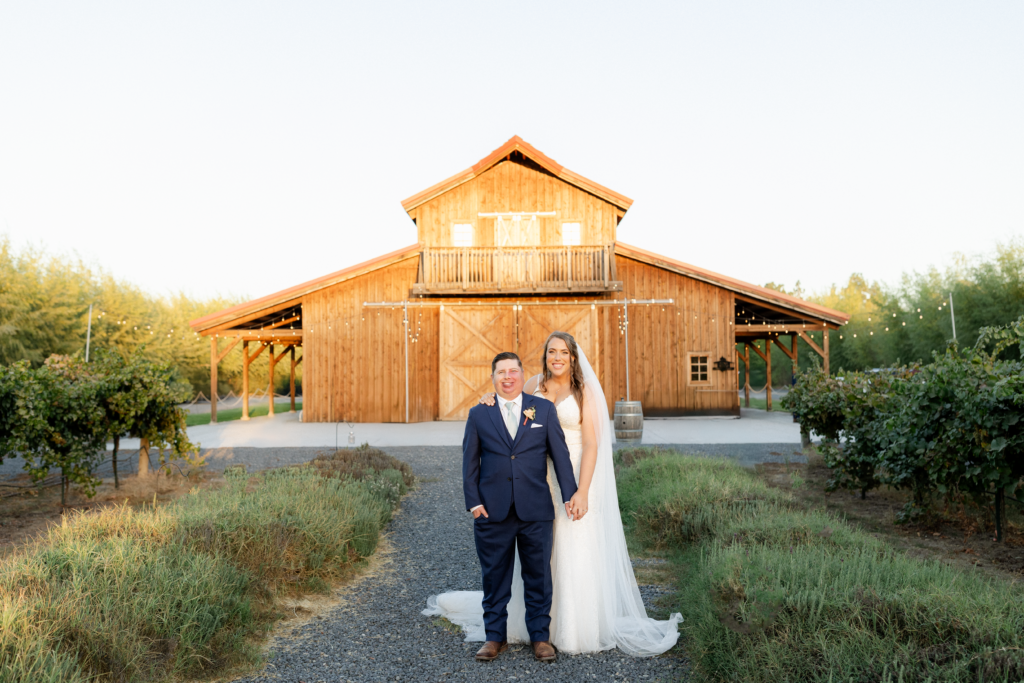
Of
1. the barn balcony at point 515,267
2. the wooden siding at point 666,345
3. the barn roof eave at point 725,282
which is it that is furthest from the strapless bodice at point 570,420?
the barn roof eave at point 725,282

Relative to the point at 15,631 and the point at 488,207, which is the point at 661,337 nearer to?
the point at 488,207

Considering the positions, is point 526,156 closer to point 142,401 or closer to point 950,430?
point 142,401

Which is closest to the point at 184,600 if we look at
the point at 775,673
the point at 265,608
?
the point at 265,608

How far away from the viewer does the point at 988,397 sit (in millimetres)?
5012

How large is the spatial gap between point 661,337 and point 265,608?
1669 cm

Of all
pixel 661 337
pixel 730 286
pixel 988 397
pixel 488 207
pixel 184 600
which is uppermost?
pixel 488 207

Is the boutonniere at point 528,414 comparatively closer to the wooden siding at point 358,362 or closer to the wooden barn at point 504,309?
the wooden barn at point 504,309

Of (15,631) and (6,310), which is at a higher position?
(6,310)

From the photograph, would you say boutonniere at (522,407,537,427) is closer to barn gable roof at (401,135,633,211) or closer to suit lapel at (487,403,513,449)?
suit lapel at (487,403,513,449)

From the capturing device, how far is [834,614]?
324cm

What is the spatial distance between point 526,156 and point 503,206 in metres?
1.67

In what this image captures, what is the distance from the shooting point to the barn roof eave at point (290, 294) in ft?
61.6

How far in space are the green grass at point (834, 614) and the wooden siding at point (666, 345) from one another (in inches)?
575

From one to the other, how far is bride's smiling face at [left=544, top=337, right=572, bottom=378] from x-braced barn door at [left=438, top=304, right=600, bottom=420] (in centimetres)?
1530
